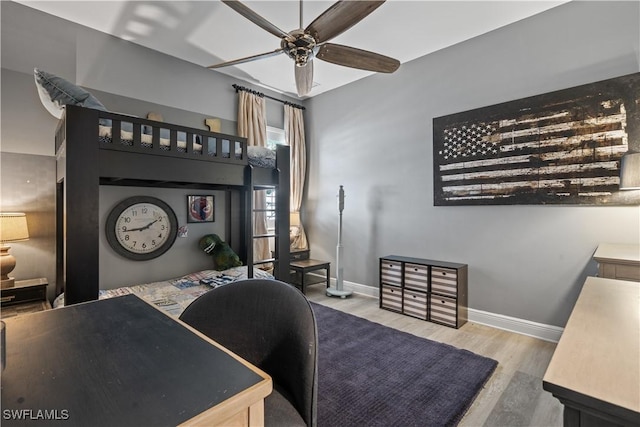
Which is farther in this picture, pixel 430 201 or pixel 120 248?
pixel 430 201

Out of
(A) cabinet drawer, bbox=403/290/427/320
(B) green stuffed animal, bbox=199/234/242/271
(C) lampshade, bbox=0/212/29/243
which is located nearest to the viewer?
(C) lampshade, bbox=0/212/29/243

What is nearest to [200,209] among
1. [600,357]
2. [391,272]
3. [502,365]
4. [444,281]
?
[391,272]

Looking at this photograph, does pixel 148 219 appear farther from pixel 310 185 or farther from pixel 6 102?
pixel 310 185

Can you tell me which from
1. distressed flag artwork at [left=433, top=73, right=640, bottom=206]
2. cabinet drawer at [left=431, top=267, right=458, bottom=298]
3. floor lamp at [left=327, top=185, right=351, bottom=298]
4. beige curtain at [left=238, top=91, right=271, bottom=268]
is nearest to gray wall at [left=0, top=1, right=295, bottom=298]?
beige curtain at [left=238, top=91, right=271, bottom=268]

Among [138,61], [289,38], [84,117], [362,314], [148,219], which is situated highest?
[138,61]

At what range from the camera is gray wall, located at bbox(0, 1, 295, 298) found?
243 cm

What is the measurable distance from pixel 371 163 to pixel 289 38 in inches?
84.5

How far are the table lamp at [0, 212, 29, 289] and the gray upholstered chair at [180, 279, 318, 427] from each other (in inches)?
73.1

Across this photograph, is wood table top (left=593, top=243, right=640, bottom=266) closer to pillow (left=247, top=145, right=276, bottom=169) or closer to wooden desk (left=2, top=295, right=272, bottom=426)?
wooden desk (left=2, top=295, right=272, bottom=426)

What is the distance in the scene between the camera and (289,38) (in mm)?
1874

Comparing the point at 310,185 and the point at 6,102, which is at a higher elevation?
the point at 6,102

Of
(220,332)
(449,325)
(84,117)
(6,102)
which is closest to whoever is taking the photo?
(220,332)

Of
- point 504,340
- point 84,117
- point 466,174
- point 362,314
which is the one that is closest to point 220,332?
point 84,117

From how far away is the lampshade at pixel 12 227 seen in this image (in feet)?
6.63
